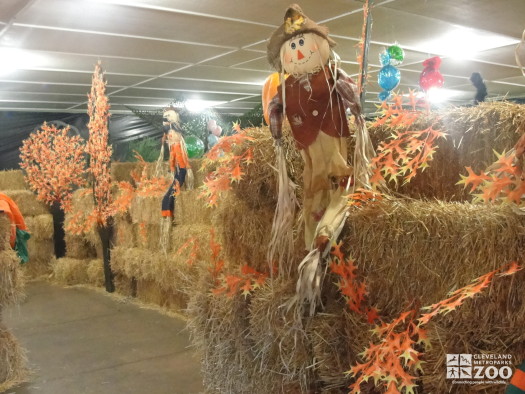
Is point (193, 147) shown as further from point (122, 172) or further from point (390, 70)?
point (390, 70)

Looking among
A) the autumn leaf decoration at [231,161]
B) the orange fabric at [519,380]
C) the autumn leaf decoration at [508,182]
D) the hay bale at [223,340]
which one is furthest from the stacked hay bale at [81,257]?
the orange fabric at [519,380]

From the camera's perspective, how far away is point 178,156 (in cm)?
443

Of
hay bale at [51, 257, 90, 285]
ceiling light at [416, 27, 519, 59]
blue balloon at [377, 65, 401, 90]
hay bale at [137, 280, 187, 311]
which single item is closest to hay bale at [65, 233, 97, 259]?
hay bale at [51, 257, 90, 285]

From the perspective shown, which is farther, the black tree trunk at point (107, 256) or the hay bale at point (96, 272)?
the hay bale at point (96, 272)

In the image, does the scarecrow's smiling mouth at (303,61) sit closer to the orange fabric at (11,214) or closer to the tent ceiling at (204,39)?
the tent ceiling at (204,39)

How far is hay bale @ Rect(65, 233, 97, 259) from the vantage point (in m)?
6.10

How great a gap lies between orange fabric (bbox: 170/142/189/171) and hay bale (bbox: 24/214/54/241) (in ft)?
8.51

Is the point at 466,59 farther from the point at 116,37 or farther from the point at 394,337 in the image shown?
the point at 394,337

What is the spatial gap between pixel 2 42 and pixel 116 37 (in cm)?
89

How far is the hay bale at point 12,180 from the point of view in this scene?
652 centimetres

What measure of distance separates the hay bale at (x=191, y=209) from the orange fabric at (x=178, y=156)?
0.25 metres

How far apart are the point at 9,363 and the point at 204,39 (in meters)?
2.55

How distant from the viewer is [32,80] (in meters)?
5.40

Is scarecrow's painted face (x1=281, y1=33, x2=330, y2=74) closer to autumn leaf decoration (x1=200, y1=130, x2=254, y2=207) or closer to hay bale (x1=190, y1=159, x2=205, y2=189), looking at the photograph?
autumn leaf decoration (x1=200, y1=130, x2=254, y2=207)
